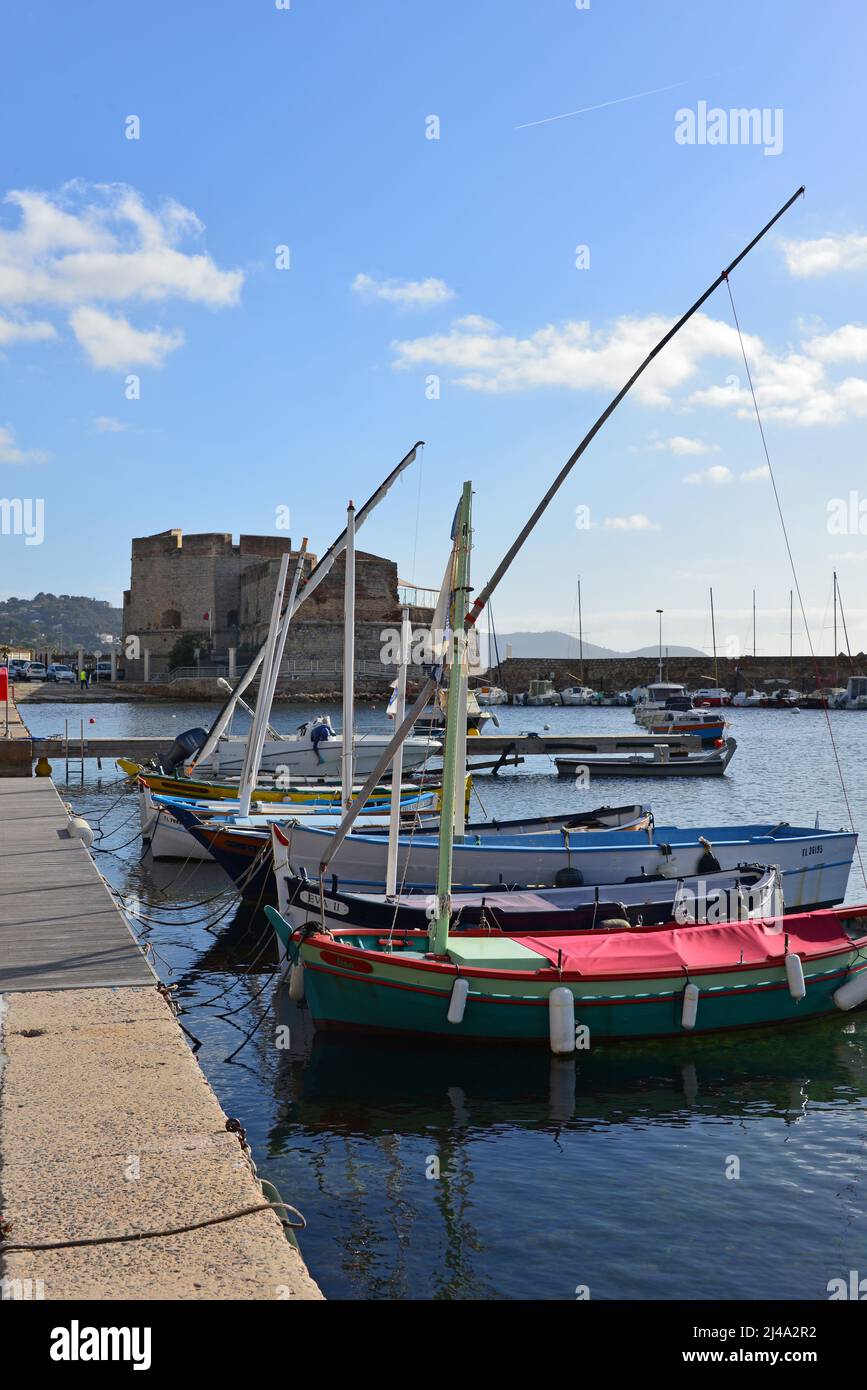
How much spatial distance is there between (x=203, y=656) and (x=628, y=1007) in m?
66.4

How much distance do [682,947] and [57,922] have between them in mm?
4834

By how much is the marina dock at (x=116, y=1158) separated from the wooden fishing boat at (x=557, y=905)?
7.62ft

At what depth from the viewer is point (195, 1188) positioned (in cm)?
453

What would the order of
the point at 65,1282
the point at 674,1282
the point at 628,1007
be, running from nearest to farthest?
the point at 65,1282
the point at 674,1282
the point at 628,1007

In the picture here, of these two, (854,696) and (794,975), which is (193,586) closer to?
(854,696)

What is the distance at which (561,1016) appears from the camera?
8.74 m

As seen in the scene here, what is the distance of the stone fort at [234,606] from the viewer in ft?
229

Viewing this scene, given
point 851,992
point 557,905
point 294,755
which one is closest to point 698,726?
point 294,755

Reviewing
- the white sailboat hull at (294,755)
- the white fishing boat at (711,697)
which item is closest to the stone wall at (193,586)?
the white fishing boat at (711,697)

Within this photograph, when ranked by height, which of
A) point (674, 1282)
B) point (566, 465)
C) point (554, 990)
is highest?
point (566, 465)

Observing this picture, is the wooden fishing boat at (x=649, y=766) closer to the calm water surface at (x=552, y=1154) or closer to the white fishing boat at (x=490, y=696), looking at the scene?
the calm water surface at (x=552, y=1154)

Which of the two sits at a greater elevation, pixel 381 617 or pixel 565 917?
pixel 381 617
